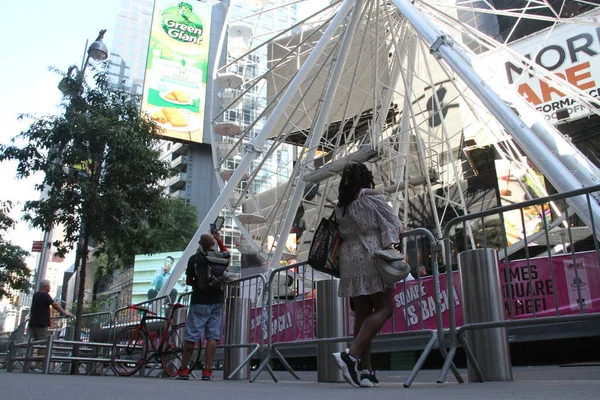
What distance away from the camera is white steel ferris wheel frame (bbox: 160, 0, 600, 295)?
6.85 m

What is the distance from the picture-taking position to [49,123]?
39.9 ft

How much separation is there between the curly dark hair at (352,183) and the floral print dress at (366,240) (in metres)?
0.08

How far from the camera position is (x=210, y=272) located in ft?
20.9

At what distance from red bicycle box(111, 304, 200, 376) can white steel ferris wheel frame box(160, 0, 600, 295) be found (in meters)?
4.76

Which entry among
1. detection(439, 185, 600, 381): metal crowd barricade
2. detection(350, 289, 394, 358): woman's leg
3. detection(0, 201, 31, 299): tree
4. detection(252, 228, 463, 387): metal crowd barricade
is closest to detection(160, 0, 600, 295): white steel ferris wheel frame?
detection(439, 185, 600, 381): metal crowd barricade

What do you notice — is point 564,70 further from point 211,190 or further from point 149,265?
point 211,190

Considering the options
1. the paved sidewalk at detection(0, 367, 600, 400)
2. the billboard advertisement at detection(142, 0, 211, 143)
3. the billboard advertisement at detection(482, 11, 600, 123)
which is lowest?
the paved sidewalk at detection(0, 367, 600, 400)

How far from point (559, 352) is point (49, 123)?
38.4 feet

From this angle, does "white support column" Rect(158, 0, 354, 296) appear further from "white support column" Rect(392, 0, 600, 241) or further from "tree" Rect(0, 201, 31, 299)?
"tree" Rect(0, 201, 31, 299)

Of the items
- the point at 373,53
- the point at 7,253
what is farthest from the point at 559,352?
the point at 7,253

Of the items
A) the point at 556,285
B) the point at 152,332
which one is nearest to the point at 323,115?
the point at 152,332

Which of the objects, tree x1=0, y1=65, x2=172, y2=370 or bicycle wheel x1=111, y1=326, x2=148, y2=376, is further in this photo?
tree x1=0, y1=65, x2=172, y2=370

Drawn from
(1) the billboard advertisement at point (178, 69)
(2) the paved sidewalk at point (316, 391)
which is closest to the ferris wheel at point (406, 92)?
(2) the paved sidewalk at point (316, 391)

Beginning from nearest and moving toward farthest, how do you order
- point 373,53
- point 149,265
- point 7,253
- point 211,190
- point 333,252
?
point 333,252 < point 373,53 < point 7,253 < point 149,265 < point 211,190
